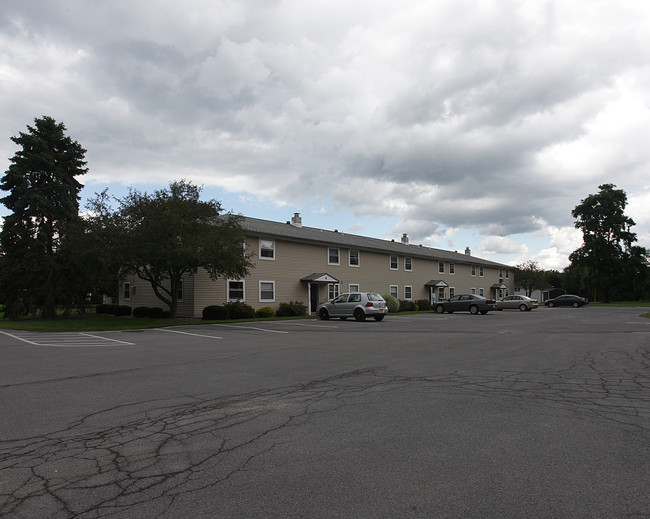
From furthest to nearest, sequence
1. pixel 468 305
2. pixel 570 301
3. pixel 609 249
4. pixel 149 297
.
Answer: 1. pixel 609 249
2. pixel 570 301
3. pixel 468 305
4. pixel 149 297

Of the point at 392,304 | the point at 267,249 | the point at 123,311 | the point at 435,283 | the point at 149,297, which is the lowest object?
the point at 123,311

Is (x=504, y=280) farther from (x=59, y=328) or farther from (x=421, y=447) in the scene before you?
(x=421, y=447)

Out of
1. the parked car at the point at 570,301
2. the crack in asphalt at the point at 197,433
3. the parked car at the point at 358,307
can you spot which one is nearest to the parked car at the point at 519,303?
the parked car at the point at 570,301

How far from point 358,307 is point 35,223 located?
21811mm

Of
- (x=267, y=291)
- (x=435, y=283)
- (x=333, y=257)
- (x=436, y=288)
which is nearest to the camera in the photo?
(x=267, y=291)

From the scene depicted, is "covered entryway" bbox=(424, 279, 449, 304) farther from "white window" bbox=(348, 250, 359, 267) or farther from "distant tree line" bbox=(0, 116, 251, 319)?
"distant tree line" bbox=(0, 116, 251, 319)

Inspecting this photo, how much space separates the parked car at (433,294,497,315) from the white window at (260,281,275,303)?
15000 mm

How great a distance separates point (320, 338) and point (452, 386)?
28.1ft

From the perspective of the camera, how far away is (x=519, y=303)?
4550cm

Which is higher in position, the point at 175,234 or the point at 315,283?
the point at 175,234

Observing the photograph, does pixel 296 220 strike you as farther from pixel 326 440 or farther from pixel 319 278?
pixel 326 440

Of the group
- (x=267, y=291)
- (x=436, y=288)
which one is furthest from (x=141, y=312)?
(x=436, y=288)

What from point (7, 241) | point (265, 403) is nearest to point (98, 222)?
point (7, 241)

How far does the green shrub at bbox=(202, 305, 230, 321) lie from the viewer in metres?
26.4
